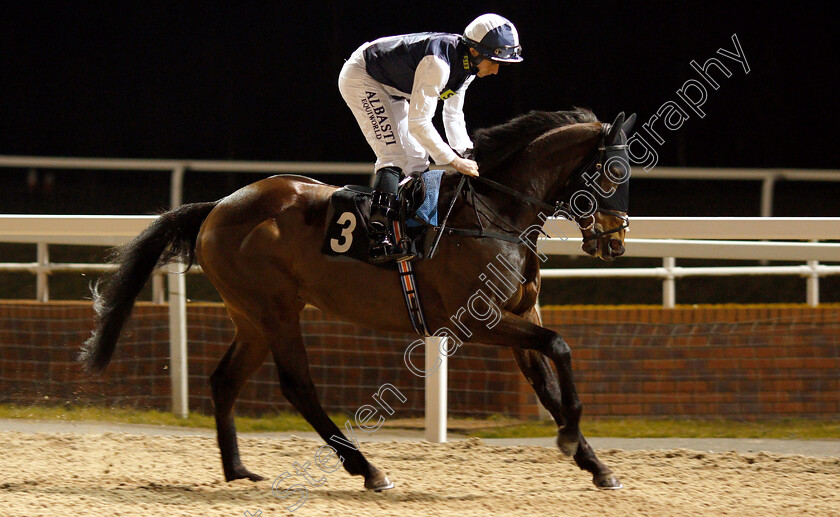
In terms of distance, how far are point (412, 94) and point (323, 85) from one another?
9170 mm

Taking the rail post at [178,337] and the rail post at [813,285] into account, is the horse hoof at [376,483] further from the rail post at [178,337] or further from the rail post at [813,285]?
the rail post at [813,285]

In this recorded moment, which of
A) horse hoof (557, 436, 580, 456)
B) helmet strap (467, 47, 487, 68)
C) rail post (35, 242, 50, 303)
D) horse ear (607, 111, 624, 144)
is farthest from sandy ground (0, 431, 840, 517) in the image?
helmet strap (467, 47, 487, 68)

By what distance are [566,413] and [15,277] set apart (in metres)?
6.81

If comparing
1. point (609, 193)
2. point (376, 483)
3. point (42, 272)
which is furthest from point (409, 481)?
point (42, 272)

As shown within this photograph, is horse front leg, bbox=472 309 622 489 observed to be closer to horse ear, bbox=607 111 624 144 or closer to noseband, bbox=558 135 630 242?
noseband, bbox=558 135 630 242

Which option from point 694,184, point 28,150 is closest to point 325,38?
point 28,150

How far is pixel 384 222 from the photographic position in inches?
155

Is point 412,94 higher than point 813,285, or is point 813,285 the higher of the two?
point 412,94

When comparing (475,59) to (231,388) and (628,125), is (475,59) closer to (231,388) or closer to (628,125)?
(628,125)

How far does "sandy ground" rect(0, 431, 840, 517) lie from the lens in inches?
147

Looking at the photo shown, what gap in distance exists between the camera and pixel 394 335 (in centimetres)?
553

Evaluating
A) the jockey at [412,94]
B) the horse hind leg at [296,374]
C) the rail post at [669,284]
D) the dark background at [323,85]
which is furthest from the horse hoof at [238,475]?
the dark background at [323,85]

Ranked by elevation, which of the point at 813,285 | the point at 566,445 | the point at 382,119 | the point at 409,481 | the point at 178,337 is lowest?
the point at 409,481

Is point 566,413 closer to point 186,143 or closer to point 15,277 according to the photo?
point 15,277
